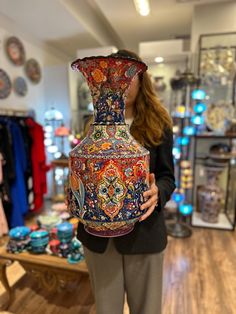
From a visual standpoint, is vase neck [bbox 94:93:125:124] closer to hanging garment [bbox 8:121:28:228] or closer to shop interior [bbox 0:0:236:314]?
shop interior [bbox 0:0:236:314]

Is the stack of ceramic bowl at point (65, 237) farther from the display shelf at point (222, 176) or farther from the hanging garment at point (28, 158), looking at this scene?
the display shelf at point (222, 176)

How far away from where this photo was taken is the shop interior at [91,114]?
5.03 feet

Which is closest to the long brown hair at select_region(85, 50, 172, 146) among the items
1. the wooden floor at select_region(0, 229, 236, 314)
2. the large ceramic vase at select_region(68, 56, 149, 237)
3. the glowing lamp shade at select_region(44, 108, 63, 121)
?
the large ceramic vase at select_region(68, 56, 149, 237)

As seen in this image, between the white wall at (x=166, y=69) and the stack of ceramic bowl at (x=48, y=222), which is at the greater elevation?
the white wall at (x=166, y=69)

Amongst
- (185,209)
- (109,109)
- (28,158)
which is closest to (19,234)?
(109,109)

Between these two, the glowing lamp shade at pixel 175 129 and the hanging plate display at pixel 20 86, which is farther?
the hanging plate display at pixel 20 86

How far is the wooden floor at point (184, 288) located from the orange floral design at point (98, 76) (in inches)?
55.0

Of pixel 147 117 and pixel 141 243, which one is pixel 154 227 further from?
pixel 147 117

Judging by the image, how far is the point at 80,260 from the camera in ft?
4.41

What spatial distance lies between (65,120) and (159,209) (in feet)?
9.21

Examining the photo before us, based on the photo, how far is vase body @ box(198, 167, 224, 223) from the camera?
99.2 inches

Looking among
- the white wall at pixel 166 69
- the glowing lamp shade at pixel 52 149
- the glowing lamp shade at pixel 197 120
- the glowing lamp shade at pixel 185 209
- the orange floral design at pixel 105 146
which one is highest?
the white wall at pixel 166 69

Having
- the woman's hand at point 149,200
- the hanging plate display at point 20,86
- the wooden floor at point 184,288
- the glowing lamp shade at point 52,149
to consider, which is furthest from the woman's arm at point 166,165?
the glowing lamp shade at point 52,149

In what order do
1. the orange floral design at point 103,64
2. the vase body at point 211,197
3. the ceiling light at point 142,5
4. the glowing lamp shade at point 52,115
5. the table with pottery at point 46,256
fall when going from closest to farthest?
the orange floral design at point 103,64
the table with pottery at point 46,256
the ceiling light at point 142,5
the vase body at point 211,197
the glowing lamp shade at point 52,115
